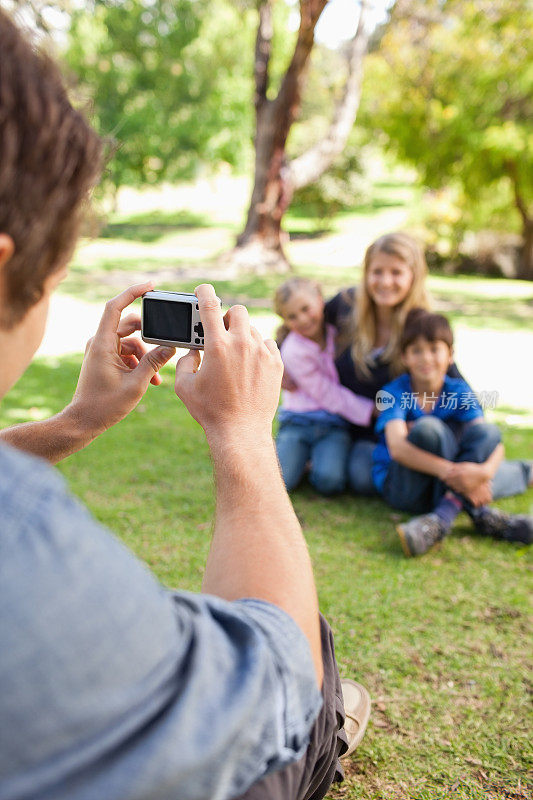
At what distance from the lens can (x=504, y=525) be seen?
3.73m

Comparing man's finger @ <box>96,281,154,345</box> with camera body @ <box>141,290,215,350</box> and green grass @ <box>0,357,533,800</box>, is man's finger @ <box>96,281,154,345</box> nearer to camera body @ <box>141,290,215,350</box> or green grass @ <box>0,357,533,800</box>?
camera body @ <box>141,290,215,350</box>

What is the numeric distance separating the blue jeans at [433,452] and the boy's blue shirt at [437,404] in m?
0.07

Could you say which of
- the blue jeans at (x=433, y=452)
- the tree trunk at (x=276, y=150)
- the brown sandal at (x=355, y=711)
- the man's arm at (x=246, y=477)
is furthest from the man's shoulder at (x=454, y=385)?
the tree trunk at (x=276, y=150)

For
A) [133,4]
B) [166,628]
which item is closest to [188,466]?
[166,628]

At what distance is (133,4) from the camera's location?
22781 mm

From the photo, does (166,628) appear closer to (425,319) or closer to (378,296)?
(425,319)

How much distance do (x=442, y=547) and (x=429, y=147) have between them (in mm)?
14834

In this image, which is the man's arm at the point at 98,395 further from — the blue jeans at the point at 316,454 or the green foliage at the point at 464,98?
the green foliage at the point at 464,98

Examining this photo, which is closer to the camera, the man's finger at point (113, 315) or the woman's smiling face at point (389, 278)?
the man's finger at point (113, 315)

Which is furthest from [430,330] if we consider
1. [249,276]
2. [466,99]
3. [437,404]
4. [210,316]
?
[466,99]

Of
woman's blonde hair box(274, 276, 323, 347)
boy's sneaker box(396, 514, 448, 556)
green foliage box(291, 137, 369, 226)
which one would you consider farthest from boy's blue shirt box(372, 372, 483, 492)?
green foliage box(291, 137, 369, 226)

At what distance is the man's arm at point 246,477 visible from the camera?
111 cm

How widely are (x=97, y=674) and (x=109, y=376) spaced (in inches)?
38.4

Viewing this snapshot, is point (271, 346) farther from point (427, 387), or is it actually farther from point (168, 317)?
point (427, 387)
